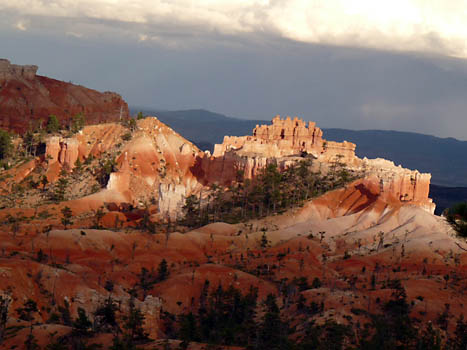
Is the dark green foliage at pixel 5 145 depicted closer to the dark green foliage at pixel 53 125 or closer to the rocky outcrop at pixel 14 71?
the dark green foliage at pixel 53 125

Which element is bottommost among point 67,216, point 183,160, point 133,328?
point 133,328

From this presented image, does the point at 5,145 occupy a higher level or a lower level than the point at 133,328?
higher

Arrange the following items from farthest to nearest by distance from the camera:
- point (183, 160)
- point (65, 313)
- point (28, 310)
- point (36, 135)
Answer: point (36, 135)
point (183, 160)
point (65, 313)
point (28, 310)

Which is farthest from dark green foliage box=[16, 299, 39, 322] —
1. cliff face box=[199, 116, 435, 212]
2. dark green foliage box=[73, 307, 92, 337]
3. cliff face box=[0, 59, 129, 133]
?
cliff face box=[0, 59, 129, 133]

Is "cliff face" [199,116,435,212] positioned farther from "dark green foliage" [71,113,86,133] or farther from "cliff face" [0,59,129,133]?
"cliff face" [0,59,129,133]

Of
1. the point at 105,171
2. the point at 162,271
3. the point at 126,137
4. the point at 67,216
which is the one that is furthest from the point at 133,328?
the point at 126,137

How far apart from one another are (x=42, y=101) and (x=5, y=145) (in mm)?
25154

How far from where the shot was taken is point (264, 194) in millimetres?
124500

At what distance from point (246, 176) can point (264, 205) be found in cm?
1213

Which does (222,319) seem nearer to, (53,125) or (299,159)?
(299,159)

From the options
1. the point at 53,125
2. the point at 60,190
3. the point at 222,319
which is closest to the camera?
the point at 222,319

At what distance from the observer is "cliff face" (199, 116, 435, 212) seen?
12062 cm

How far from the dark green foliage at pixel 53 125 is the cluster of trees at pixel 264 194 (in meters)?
39.8

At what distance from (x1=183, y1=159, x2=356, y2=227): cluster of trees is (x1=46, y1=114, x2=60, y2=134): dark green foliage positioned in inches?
1567
